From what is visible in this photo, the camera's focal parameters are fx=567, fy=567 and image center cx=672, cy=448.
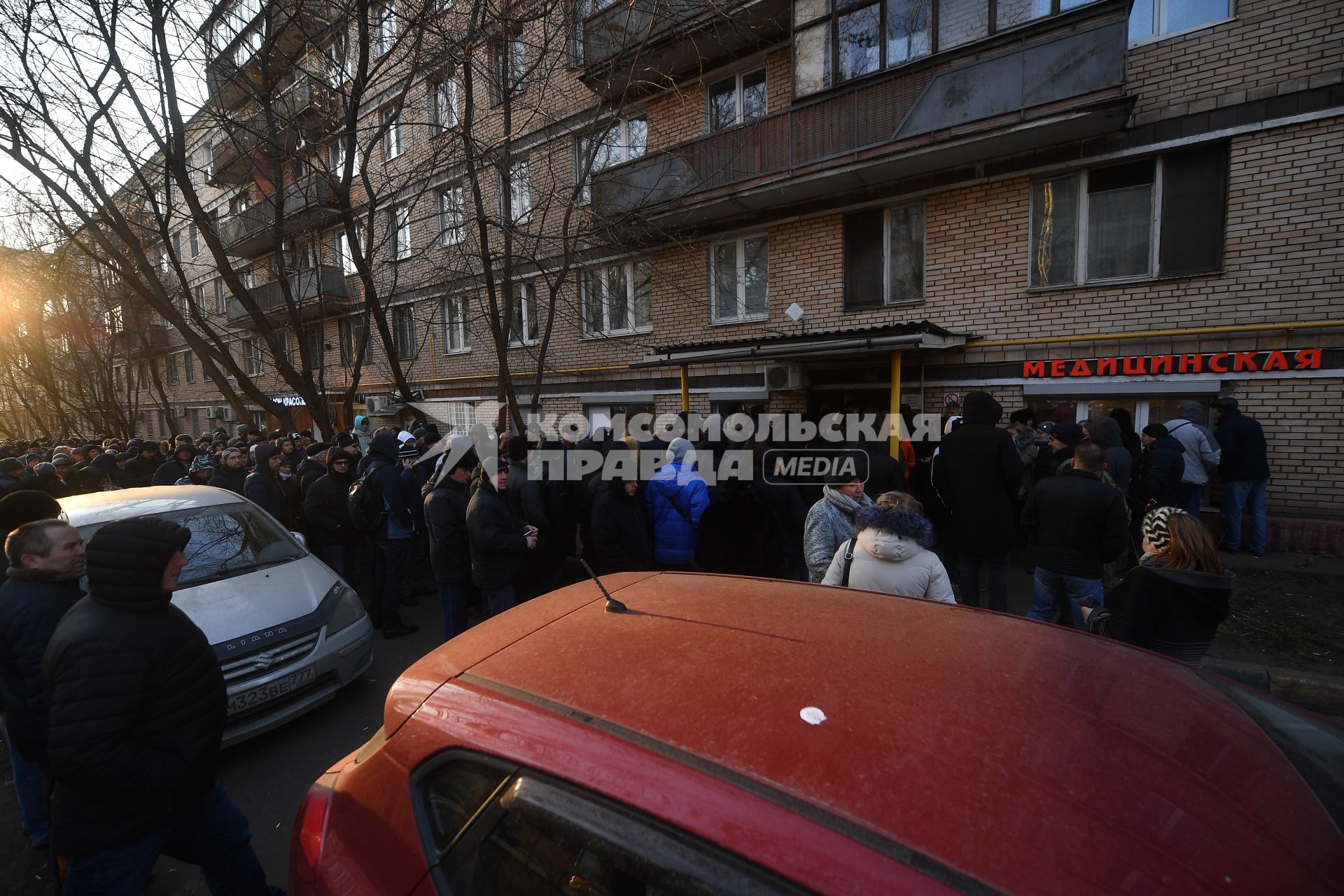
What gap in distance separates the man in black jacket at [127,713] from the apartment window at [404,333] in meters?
16.0

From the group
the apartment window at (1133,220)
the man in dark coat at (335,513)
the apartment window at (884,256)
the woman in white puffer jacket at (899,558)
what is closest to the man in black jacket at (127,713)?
the woman in white puffer jacket at (899,558)

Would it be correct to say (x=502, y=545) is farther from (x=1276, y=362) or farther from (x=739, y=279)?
(x=1276, y=362)

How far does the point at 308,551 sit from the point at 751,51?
415 inches

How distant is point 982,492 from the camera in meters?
4.49

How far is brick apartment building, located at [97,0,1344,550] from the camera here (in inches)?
261

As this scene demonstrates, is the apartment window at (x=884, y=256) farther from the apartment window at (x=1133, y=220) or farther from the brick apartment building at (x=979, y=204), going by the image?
the apartment window at (x=1133, y=220)

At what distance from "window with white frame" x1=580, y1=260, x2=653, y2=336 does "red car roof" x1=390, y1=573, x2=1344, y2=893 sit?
1081 centimetres

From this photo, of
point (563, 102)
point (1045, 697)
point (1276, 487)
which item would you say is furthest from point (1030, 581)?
point (563, 102)

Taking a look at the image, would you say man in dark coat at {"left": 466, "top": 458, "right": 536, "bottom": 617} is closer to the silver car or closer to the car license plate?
the silver car

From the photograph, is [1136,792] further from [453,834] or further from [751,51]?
[751,51]

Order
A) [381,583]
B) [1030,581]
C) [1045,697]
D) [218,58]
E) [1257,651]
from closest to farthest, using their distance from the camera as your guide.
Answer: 1. [1045,697]
2. [1257,651]
3. [381,583]
4. [1030,581]
5. [218,58]

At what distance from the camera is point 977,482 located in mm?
4504

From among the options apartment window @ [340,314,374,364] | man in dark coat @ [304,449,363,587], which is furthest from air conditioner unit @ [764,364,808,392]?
apartment window @ [340,314,374,364]

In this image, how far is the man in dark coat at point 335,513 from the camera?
5.47 meters
